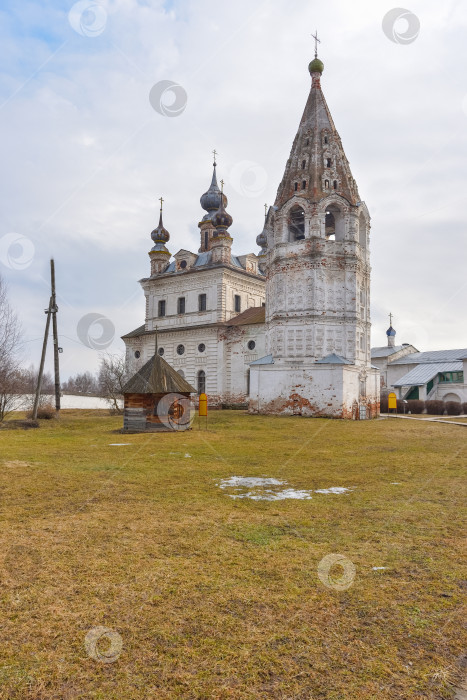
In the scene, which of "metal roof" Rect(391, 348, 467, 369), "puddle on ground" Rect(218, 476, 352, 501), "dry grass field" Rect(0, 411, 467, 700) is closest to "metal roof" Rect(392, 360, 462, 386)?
"metal roof" Rect(391, 348, 467, 369)

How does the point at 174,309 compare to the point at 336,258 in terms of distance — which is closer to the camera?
the point at 336,258

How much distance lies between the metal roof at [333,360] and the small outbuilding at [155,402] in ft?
32.2

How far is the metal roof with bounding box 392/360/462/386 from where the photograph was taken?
131 ft

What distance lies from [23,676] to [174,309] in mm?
37121

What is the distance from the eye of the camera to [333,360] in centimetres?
2566

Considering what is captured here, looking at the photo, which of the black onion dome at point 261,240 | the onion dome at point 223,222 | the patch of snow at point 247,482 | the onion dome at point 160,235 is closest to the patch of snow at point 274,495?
the patch of snow at point 247,482

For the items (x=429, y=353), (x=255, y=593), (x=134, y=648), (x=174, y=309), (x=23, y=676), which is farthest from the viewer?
(x=429, y=353)

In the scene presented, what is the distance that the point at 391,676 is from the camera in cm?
276

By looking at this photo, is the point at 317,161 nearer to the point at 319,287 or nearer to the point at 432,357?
the point at 319,287

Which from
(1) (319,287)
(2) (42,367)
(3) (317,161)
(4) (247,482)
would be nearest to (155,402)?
(2) (42,367)

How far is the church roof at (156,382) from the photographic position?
1756cm

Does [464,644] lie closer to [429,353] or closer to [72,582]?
[72,582]

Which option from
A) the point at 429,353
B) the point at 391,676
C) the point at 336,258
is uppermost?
the point at 336,258

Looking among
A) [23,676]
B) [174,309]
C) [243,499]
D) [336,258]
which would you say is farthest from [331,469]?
[174,309]
